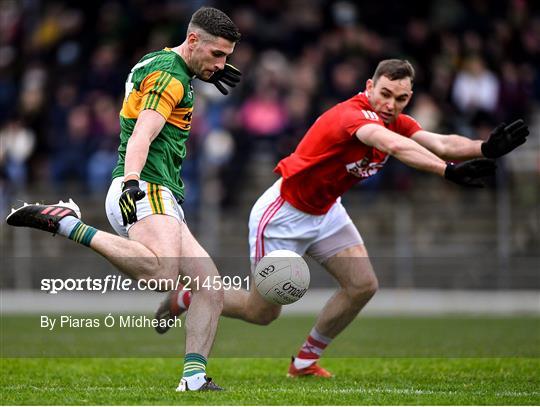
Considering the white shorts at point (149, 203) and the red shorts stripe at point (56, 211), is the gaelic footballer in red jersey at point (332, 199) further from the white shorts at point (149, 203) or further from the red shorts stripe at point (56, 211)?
the red shorts stripe at point (56, 211)

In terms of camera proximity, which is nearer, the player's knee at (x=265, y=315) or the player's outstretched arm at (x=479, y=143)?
the player's outstretched arm at (x=479, y=143)

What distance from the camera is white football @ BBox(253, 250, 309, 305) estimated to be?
27.5 ft

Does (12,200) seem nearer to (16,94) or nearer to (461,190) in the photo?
(16,94)

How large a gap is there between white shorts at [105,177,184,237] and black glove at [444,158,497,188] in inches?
75.0

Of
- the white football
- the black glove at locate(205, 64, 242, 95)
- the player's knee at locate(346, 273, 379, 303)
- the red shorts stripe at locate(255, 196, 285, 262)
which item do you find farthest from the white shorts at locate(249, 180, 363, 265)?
the black glove at locate(205, 64, 242, 95)

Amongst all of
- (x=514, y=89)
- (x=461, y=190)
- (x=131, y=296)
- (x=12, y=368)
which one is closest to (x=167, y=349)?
(x=12, y=368)

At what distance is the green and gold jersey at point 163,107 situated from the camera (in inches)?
303

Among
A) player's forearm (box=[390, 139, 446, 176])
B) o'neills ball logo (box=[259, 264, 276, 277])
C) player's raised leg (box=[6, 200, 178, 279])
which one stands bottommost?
o'neills ball logo (box=[259, 264, 276, 277])

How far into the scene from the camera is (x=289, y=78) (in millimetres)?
19766

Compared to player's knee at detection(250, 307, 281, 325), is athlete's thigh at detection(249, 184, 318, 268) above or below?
above

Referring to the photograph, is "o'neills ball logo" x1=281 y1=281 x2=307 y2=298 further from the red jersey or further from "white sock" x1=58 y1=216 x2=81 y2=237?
"white sock" x1=58 y1=216 x2=81 y2=237

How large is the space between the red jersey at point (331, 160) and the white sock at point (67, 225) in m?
2.14

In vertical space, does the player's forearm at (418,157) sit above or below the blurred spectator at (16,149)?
below

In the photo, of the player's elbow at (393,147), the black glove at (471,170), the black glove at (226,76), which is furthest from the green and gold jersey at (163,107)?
the black glove at (471,170)
